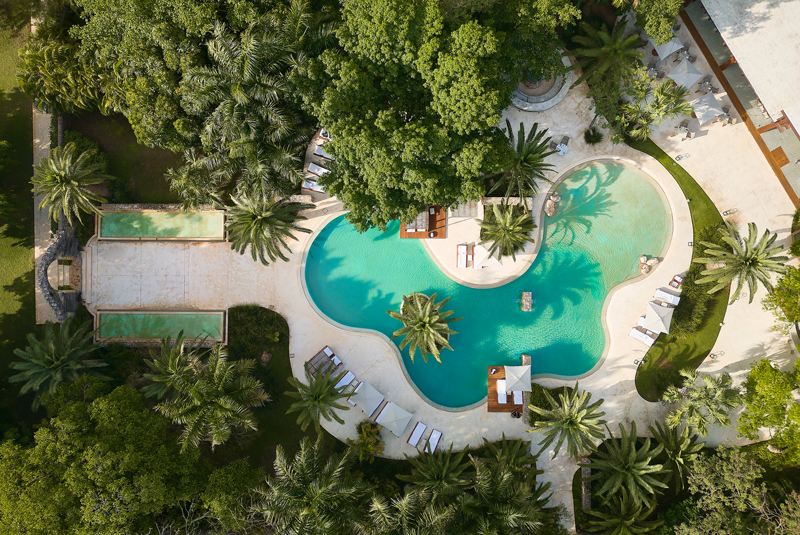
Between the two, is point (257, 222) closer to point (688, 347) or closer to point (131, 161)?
point (131, 161)

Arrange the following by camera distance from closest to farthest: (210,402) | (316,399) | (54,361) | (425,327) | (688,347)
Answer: (210,402) → (316,399) → (54,361) → (425,327) → (688,347)

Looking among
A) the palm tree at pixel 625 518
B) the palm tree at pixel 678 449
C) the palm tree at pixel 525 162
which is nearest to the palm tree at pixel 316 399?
the palm tree at pixel 525 162

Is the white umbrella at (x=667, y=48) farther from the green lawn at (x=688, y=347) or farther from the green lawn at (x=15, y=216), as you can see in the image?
the green lawn at (x=15, y=216)

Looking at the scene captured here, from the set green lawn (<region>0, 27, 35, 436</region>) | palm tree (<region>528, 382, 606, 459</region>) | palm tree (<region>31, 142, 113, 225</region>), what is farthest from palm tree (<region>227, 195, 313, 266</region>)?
palm tree (<region>528, 382, 606, 459</region>)

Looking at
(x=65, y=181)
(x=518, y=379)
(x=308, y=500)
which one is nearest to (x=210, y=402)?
(x=308, y=500)

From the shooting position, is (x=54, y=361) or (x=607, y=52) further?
(x=607, y=52)

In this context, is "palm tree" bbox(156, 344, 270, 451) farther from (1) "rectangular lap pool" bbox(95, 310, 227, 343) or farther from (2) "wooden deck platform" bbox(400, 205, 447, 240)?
(2) "wooden deck platform" bbox(400, 205, 447, 240)
